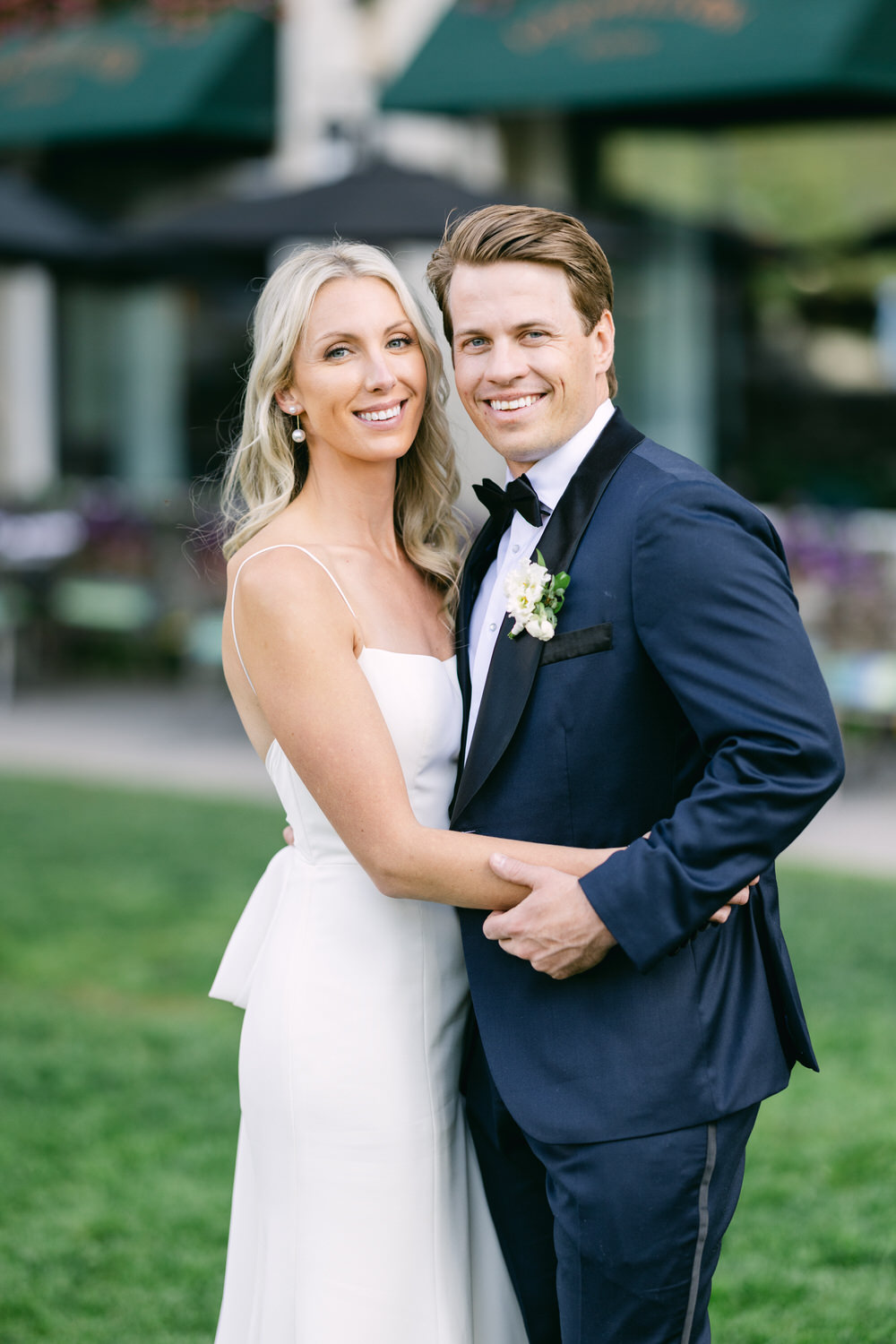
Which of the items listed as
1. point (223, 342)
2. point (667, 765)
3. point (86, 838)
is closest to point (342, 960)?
point (667, 765)

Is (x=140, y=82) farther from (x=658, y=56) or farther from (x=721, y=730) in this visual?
(x=721, y=730)

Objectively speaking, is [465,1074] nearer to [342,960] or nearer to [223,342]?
[342,960]

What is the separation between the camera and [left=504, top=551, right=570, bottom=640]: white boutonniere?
7.54ft

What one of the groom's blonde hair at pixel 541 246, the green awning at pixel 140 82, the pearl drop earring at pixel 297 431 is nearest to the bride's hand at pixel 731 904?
the groom's blonde hair at pixel 541 246

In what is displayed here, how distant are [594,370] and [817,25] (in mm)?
6807

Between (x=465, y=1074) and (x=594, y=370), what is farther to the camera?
(x=465, y=1074)

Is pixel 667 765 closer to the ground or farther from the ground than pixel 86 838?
farther from the ground

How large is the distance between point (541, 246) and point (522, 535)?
0.45 m

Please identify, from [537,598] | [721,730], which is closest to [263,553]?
[537,598]

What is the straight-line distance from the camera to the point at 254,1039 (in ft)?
8.98

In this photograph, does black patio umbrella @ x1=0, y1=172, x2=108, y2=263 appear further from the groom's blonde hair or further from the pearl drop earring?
the groom's blonde hair

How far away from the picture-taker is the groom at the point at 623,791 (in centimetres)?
214

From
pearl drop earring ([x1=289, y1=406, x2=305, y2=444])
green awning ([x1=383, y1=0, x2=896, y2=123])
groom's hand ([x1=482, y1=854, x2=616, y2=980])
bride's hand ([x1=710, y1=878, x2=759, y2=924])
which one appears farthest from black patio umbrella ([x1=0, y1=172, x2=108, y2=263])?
bride's hand ([x1=710, y1=878, x2=759, y2=924])

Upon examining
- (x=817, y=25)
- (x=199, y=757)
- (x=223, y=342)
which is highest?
(x=817, y=25)
